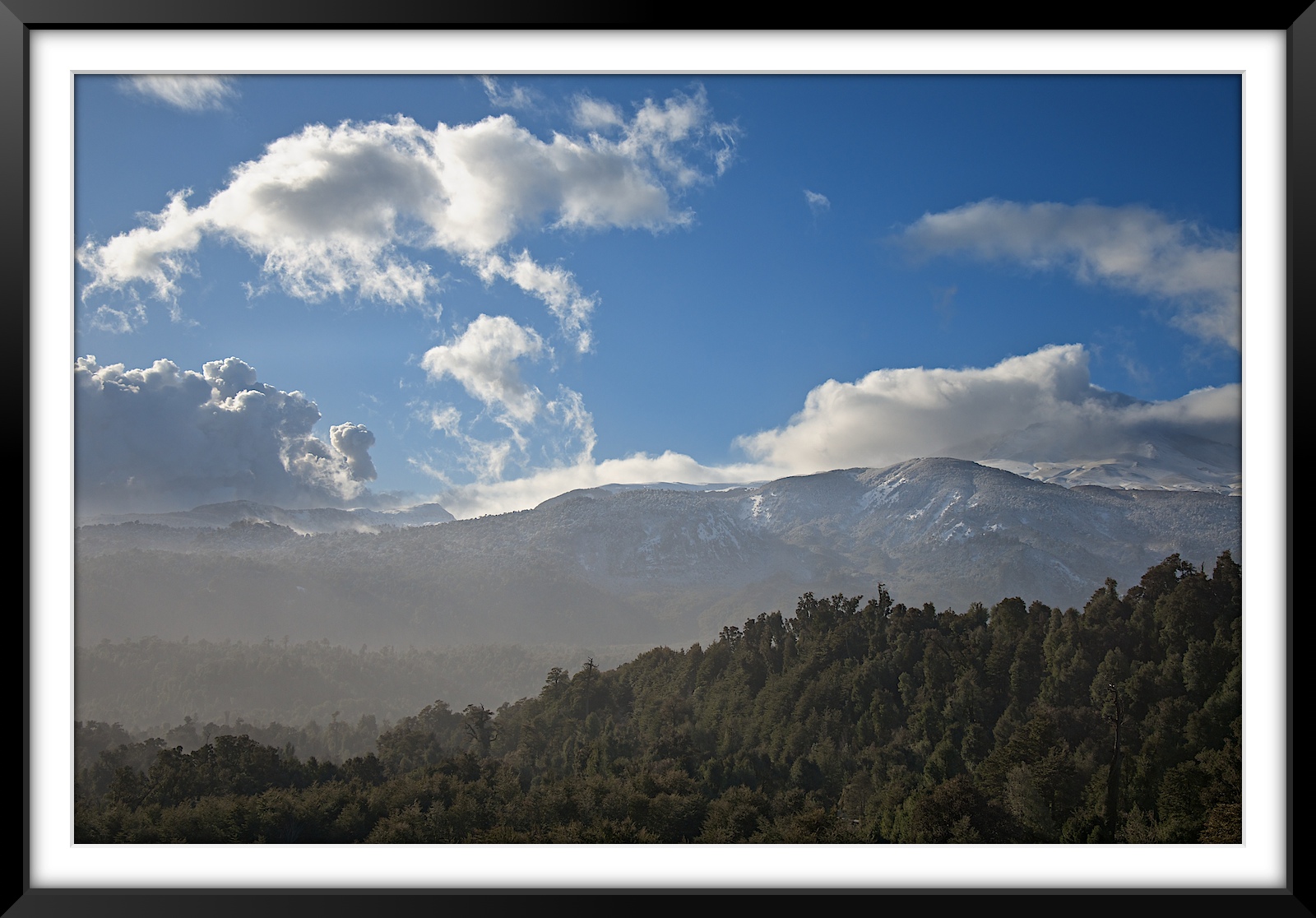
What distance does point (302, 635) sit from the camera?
4.41 metres

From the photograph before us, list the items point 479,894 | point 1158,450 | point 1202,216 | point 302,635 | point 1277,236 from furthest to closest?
1. point 302,635
2. point 1158,450
3. point 1202,216
4. point 1277,236
5. point 479,894

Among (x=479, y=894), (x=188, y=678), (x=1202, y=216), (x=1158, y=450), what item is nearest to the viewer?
(x=479, y=894)

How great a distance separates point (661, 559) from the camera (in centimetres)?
477

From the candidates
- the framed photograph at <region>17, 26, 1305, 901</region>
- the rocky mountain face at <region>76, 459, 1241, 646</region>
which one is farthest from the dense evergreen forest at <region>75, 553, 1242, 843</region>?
the rocky mountain face at <region>76, 459, 1241, 646</region>

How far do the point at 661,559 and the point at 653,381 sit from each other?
49.0 inches

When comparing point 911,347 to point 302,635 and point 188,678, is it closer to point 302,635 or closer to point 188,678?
point 302,635

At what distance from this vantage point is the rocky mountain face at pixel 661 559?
14.0ft

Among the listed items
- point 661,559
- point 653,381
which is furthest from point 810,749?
point 653,381

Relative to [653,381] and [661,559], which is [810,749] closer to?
[661,559]

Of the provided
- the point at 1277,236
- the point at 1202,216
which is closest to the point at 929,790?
the point at 1277,236

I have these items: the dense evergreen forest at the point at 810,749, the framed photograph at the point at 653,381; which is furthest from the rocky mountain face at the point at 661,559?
the dense evergreen forest at the point at 810,749

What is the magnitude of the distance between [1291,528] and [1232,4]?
1.95 m

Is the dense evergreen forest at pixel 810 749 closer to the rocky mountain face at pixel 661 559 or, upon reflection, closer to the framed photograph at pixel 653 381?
the framed photograph at pixel 653 381

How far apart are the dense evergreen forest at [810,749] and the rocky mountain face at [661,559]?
23 centimetres
